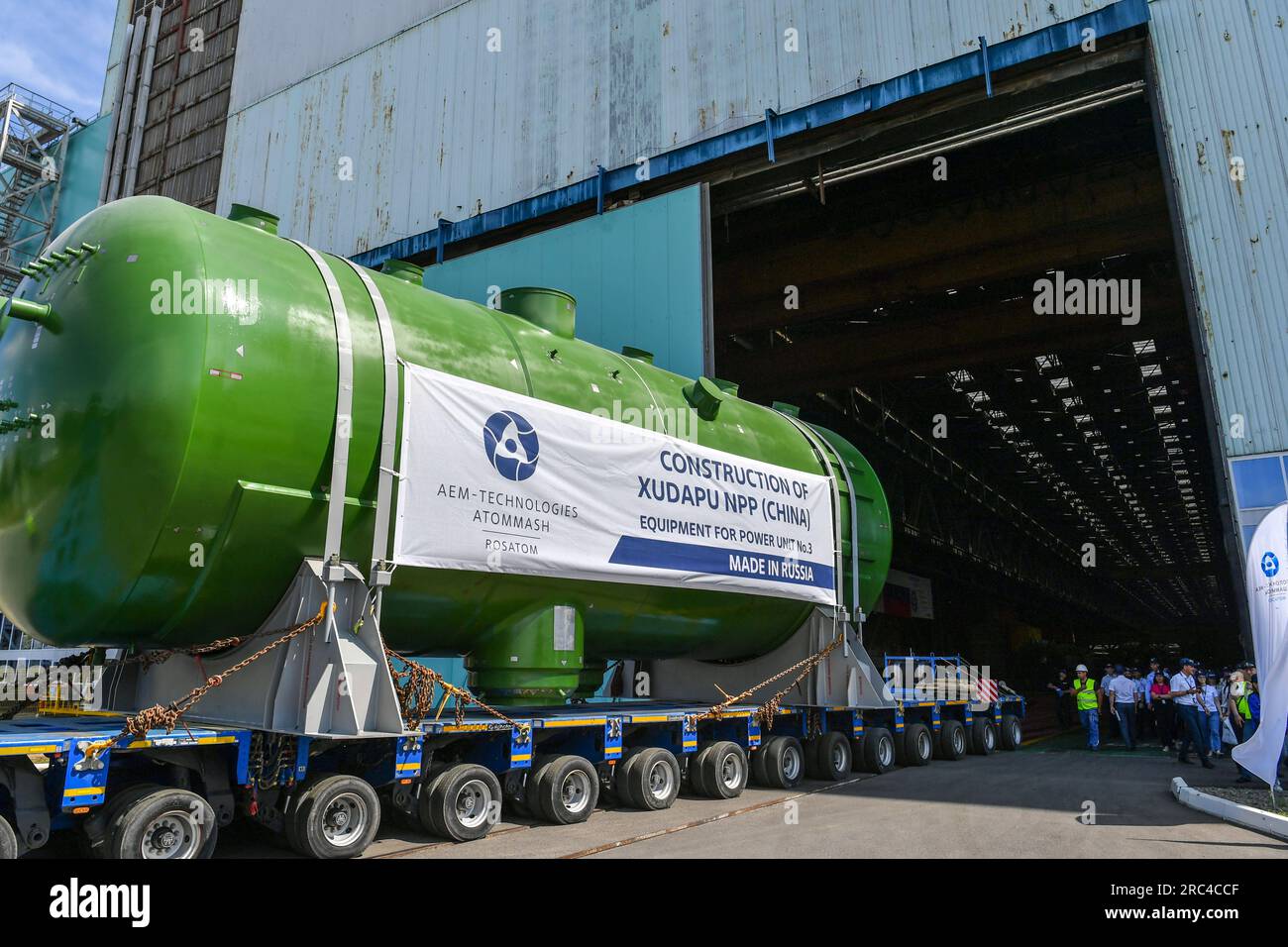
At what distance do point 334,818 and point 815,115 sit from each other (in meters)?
13.7

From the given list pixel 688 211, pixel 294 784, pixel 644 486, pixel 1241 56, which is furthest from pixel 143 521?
pixel 1241 56

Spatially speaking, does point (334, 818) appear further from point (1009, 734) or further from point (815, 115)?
point (1009, 734)

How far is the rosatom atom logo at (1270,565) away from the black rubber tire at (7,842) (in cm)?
1059

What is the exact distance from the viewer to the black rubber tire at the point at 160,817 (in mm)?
5637

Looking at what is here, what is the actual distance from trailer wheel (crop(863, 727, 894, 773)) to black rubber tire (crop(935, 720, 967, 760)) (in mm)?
2210

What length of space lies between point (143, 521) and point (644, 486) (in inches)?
183

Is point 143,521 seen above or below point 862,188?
below

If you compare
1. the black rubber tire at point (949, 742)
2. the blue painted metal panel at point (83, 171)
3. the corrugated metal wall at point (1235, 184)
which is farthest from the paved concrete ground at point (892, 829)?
the blue painted metal panel at point (83, 171)

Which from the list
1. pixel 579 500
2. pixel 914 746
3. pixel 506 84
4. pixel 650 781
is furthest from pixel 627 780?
pixel 506 84

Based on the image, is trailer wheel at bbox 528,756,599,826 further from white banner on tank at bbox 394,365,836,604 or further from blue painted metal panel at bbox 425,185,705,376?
blue painted metal panel at bbox 425,185,705,376

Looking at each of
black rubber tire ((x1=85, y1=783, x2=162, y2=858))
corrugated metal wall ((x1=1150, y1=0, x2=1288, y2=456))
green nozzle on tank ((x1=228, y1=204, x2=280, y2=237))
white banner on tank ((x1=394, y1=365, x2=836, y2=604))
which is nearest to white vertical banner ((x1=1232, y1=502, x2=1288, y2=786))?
corrugated metal wall ((x1=1150, y1=0, x2=1288, y2=456))

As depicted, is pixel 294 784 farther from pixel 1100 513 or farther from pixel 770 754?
→ pixel 1100 513

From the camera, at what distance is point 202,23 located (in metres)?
29.0

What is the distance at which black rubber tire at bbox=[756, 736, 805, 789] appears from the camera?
11398 millimetres
